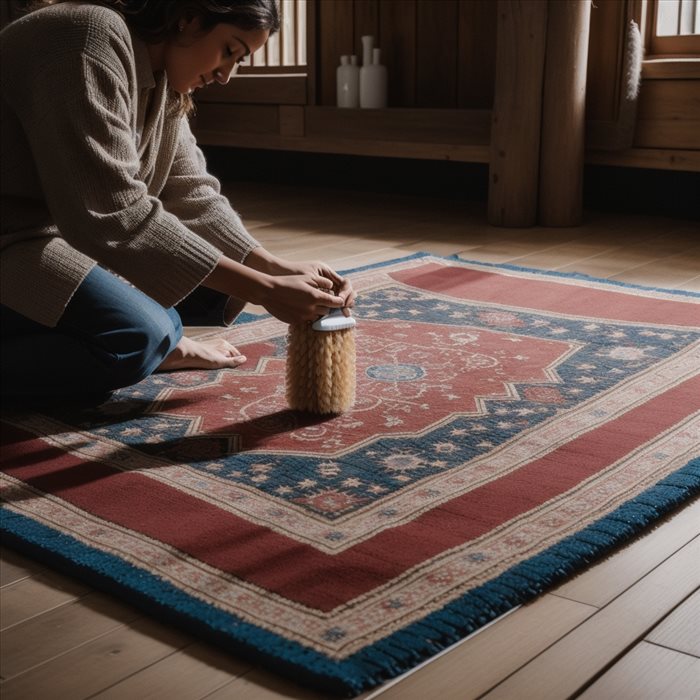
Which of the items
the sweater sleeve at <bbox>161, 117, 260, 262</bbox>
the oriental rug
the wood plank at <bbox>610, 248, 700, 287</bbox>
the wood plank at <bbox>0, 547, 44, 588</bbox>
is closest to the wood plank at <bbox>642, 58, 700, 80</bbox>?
the wood plank at <bbox>610, 248, 700, 287</bbox>

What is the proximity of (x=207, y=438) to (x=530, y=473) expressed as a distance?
18.0 inches

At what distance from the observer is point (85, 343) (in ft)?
5.13

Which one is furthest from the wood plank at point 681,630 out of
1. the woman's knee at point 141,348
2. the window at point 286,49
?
the window at point 286,49

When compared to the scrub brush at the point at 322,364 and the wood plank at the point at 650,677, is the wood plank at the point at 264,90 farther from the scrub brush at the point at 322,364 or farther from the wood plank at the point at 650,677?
the wood plank at the point at 650,677

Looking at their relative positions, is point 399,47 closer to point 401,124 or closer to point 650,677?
point 401,124

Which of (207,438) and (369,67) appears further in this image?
(369,67)

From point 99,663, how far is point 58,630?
8 centimetres

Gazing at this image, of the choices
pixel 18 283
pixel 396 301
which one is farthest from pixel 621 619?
pixel 396 301

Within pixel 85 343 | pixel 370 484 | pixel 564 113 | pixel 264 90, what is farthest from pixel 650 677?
pixel 264 90

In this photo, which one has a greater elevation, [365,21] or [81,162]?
[365,21]

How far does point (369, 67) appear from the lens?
3.89 metres

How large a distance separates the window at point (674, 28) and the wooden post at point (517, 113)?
468mm

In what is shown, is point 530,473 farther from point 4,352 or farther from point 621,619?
point 4,352

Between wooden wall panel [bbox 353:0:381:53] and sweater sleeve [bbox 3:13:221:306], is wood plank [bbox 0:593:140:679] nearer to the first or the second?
sweater sleeve [bbox 3:13:221:306]
